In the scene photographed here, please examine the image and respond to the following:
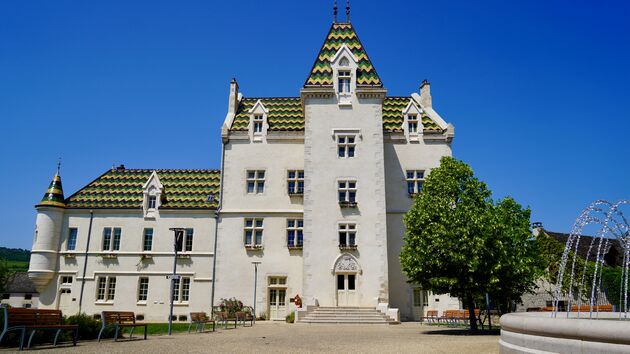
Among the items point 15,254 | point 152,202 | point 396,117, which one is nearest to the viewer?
point 152,202

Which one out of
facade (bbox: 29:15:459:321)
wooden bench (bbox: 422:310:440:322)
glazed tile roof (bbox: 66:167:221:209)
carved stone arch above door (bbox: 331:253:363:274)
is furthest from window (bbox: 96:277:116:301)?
wooden bench (bbox: 422:310:440:322)

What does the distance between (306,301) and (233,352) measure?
1783 centimetres

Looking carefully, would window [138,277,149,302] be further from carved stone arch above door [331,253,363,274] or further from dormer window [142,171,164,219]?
carved stone arch above door [331,253,363,274]

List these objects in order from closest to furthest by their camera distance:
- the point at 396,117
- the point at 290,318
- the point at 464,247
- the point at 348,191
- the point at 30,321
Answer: the point at 30,321 < the point at 464,247 < the point at 290,318 < the point at 348,191 < the point at 396,117

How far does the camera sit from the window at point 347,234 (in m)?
31.4

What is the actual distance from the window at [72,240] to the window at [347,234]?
1972 centimetres

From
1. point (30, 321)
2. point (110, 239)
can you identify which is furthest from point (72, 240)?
point (30, 321)

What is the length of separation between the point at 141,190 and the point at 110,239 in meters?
4.36

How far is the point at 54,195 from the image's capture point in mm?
34531

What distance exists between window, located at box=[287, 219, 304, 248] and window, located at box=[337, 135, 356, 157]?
228 inches

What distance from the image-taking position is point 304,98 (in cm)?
3384

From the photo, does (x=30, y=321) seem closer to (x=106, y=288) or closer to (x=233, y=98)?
(x=106, y=288)

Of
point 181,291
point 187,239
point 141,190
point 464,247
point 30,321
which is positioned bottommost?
point 30,321

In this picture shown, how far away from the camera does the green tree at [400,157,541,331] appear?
66.4ft
